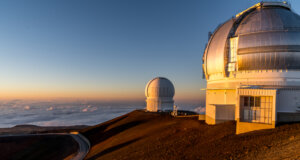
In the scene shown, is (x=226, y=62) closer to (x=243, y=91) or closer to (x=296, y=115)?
(x=243, y=91)

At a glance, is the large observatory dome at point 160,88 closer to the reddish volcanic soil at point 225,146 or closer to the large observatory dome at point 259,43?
the large observatory dome at point 259,43

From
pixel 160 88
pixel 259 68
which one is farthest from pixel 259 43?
pixel 160 88

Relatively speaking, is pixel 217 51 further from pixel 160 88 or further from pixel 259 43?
pixel 160 88

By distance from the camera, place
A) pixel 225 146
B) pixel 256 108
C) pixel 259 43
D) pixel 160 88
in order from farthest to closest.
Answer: pixel 160 88
pixel 259 43
pixel 256 108
pixel 225 146

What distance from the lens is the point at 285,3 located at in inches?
750

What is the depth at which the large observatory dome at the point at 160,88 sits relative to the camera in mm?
37344

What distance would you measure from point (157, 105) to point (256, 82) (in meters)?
23.1

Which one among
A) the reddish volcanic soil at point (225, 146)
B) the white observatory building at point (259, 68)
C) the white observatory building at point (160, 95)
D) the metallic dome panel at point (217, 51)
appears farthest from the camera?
the white observatory building at point (160, 95)

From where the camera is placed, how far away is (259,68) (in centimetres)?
1600

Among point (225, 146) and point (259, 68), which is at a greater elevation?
point (259, 68)

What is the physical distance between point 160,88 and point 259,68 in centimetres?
2277

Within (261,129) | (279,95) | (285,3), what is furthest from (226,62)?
(285,3)

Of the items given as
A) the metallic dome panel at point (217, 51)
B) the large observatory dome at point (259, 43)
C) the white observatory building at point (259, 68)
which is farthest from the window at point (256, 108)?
the metallic dome panel at point (217, 51)

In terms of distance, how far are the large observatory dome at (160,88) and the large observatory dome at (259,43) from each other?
1853 centimetres
